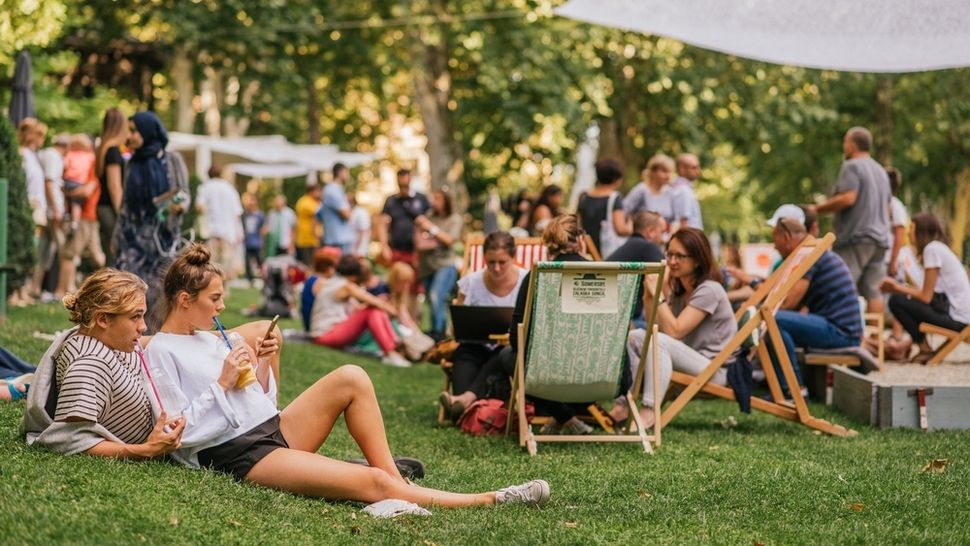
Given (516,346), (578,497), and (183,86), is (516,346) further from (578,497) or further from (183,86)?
(183,86)

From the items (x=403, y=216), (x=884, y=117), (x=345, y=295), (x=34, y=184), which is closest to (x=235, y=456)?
(x=345, y=295)

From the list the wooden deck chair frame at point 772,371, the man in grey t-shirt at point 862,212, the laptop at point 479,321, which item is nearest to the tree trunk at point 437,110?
the man in grey t-shirt at point 862,212

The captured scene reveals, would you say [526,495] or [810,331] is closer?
[526,495]

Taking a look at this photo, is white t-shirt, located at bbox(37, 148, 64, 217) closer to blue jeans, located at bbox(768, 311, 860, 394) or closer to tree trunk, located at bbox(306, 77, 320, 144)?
blue jeans, located at bbox(768, 311, 860, 394)

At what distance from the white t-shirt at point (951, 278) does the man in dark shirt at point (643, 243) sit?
117 inches

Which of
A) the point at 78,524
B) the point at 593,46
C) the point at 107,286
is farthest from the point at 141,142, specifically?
the point at 593,46

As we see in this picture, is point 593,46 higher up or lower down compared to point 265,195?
higher up

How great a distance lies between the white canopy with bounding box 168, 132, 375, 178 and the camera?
25.8 metres

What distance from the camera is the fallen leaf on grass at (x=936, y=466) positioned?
6.46 m

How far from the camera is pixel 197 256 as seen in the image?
5336 mm

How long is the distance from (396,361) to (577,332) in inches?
211

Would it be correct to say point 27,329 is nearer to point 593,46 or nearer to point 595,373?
point 595,373

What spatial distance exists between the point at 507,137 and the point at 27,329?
19.7m

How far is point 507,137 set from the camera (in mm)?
29172
